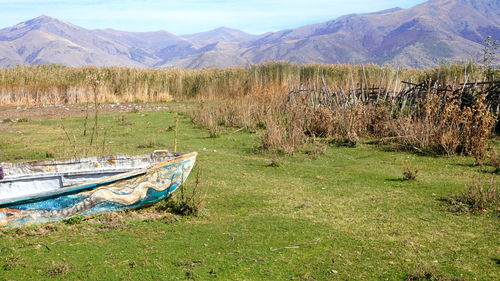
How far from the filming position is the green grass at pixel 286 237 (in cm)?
564

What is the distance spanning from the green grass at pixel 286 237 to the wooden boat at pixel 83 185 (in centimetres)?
24

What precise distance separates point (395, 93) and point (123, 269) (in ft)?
42.5

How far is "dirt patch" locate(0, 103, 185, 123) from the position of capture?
21.3m

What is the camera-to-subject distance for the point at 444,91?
1479 centimetres

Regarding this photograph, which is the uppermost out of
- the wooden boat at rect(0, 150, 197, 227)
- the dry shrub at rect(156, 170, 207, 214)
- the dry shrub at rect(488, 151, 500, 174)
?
the wooden boat at rect(0, 150, 197, 227)

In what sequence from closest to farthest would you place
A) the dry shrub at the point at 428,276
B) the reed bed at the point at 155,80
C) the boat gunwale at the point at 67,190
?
the dry shrub at the point at 428,276 → the boat gunwale at the point at 67,190 → the reed bed at the point at 155,80

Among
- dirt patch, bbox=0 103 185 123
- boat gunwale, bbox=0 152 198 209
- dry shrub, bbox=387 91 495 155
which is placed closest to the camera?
boat gunwale, bbox=0 152 198 209

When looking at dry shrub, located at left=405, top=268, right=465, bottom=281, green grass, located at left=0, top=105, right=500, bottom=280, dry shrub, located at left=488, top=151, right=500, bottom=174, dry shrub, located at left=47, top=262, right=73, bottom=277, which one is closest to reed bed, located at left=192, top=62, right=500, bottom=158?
dry shrub, located at left=488, top=151, right=500, bottom=174

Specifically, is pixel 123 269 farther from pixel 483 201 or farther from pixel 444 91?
pixel 444 91

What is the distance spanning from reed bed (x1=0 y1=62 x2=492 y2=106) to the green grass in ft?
48.8

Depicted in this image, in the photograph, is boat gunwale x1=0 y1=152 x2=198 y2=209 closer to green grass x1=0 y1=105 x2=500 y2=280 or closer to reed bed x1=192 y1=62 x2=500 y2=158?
green grass x1=0 y1=105 x2=500 y2=280

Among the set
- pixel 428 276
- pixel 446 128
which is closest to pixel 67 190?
pixel 428 276

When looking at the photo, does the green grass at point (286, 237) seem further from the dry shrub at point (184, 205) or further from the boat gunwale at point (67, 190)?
the boat gunwale at point (67, 190)

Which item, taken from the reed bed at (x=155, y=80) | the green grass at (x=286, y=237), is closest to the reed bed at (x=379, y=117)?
the green grass at (x=286, y=237)
